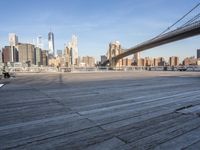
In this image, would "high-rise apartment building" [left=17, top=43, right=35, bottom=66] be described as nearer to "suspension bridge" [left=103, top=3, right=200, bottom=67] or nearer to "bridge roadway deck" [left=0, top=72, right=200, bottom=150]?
"suspension bridge" [left=103, top=3, right=200, bottom=67]

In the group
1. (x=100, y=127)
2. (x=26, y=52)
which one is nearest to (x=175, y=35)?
(x=100, y=127)

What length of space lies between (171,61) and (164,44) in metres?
39.6

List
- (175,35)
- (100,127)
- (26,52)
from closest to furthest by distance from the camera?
1. (100,127)
2. (175,35)
3. (26,52)

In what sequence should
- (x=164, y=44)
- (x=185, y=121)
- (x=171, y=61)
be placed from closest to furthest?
(x=185, y=121)
(x=164, y=44)
(x=171, y=61)

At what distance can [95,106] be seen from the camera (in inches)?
177

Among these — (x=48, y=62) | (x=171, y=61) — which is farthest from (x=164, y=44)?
(x=48, y=62)

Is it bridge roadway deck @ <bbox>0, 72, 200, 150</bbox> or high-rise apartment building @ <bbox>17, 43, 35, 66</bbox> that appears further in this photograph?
high-rise apartment building @ <bbox>17, 43, 35, 66</bbox>

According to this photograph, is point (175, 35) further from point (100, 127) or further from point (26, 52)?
point (26, 52)

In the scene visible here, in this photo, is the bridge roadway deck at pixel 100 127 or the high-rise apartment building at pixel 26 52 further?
the high-rise apartment building at pixel 26 52

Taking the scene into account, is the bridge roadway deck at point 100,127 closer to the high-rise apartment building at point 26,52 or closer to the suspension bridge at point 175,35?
the suspension bridge at point 175,35

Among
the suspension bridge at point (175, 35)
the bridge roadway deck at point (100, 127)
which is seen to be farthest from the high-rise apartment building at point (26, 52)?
the bridge roadway deck at point (100, 127)

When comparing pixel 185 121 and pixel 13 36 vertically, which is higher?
pixel 13 36

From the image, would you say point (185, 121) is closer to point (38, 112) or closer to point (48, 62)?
point (38, 112)

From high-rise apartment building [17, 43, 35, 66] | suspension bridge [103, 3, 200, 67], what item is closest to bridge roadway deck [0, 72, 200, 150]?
suspension bridge [103, 3, 200, 67]
